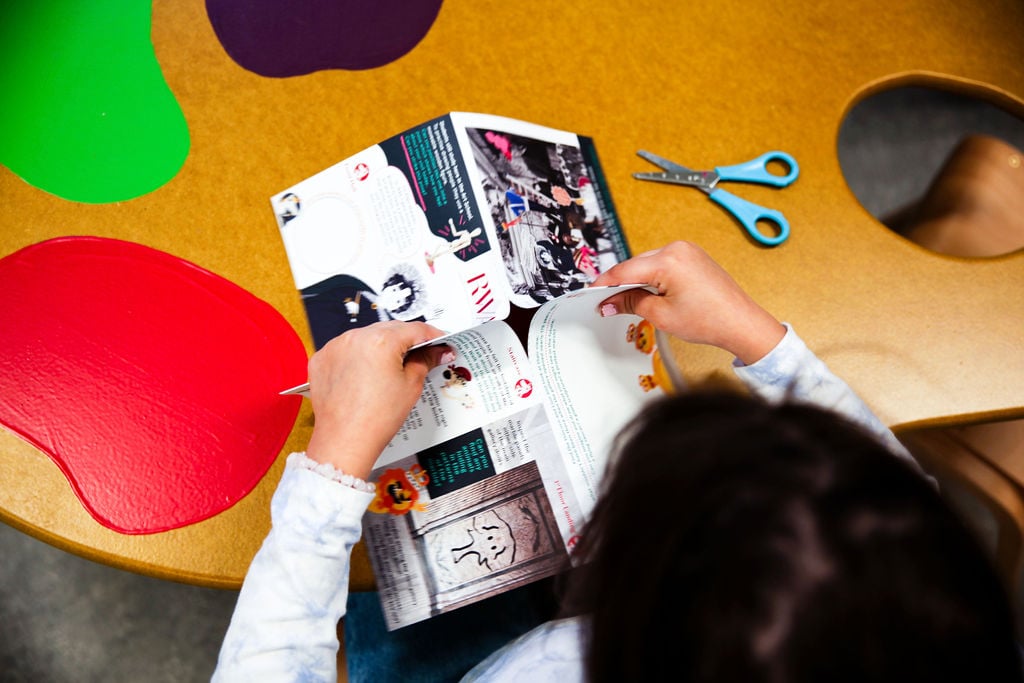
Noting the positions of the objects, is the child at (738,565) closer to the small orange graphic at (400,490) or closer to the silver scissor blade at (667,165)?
the small orange graphic at (400,490)

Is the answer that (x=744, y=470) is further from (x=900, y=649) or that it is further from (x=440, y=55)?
(x=440, y=55)

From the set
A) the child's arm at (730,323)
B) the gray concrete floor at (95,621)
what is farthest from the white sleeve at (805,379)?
the gray concrete floor at (95,621)

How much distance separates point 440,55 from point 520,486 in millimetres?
417

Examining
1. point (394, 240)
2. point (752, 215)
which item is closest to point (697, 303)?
point (752, 215)

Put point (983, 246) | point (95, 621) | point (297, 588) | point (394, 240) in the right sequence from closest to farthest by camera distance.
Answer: point (297, 588), point (394, 240), point (983, 246), point (95, 621)

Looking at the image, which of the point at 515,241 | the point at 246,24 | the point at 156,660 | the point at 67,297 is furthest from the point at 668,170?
the point at 156,660

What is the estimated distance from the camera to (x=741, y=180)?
2.08 ft

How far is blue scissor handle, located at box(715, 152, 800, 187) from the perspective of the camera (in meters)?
0.63

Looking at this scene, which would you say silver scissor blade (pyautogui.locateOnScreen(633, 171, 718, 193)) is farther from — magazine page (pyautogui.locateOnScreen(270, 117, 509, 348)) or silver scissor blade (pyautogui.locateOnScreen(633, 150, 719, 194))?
magazine page (pyautogui.locateOnScreen(270, 117, 509, 348))

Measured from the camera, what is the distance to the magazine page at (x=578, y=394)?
0.52 m

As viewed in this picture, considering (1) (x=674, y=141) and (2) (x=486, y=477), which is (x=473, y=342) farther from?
(1) (x=674, y=141)

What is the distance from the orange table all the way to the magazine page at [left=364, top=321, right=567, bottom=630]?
0.15 ft

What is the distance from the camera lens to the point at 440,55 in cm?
65

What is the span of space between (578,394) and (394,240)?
20cm
